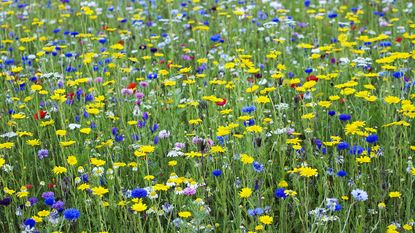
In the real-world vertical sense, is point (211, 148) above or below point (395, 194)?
above

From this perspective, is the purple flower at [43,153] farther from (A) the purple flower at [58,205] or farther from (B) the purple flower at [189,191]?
(B) the purple flower at [189,191]

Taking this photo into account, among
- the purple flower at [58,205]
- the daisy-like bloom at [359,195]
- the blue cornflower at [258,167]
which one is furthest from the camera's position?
the blue cornflower at [258,167]

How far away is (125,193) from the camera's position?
120 inches

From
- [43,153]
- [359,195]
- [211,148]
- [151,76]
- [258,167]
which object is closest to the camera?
[359,195]

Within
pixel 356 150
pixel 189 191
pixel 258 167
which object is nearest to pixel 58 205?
pixel 189 191

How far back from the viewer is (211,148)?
10.5 feet

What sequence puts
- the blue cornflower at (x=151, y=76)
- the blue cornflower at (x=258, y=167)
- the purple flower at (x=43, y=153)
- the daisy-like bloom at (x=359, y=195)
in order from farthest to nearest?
1. the blue cornflower at (x=151, y=76)
2. the purple flower at (x=43, y=153)
3. the blue cornflower at (x=258, y=167)
4. the daisy-like bloom at (x=359, y=195)

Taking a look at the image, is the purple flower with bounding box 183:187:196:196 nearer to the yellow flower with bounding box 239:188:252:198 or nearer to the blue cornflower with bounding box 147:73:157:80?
the yellow flower with bounding box 239:188:252:198

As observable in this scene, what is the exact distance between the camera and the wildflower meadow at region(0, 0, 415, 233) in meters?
2.91

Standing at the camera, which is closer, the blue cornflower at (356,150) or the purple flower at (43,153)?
the blue cornflower at (356,150)

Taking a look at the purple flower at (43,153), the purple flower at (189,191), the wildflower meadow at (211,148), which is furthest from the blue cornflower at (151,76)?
the purple flower at (189,191)

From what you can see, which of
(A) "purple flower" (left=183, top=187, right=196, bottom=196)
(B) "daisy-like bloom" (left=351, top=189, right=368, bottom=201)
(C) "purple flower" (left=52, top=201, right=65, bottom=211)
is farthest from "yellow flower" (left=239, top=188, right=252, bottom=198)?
(C) "purple flower" (left=52, top=201, right=65, bottom=211)

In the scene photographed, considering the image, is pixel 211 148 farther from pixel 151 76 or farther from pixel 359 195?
pixel 151 76

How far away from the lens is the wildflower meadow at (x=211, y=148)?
2.91 meters
